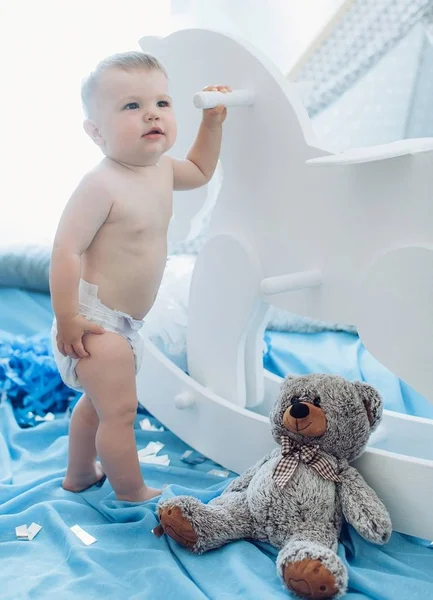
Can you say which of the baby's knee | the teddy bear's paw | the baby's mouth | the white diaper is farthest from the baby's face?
the teddy bear's paw

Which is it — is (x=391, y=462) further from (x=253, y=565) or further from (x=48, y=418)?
(x=48, y=418)

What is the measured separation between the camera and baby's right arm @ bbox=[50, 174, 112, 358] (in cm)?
111

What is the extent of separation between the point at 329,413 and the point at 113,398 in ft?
1.06

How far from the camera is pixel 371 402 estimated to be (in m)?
1.13

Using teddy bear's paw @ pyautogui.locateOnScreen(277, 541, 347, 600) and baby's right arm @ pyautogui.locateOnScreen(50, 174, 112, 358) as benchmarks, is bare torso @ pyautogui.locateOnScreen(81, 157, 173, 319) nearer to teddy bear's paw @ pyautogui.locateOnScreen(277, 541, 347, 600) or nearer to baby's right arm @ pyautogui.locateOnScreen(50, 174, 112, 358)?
baby's right arm @ pyautogui.locateOnScreen(50, 174, 112, 358)

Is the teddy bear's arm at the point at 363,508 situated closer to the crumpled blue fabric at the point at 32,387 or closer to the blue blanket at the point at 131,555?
the blue blanket at the point at 131,555

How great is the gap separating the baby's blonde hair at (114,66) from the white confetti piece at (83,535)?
60cm

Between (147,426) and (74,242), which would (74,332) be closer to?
(74,242)

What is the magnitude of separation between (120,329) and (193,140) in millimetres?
366

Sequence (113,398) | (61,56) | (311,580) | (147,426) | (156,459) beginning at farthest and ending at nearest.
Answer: (61,56), (147,426), (156,459), (113,398), (311,580)

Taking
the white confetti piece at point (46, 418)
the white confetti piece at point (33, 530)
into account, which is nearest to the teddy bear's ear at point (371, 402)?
the white confetti piece at point (33, 530)

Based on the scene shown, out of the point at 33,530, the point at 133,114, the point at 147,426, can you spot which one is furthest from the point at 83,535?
the point at 133,114

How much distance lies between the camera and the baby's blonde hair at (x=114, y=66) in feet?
3.65

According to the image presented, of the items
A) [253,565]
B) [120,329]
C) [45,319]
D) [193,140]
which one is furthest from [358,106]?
[253,565]
